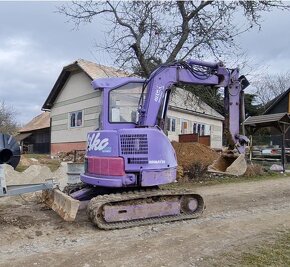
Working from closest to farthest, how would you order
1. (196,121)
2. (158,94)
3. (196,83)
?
(158,94) < (196,83) < (196,121)

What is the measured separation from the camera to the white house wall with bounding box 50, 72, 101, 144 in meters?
25.4

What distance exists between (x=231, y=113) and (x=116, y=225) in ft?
12.3

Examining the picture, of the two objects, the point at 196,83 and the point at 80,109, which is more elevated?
the point at 80,109

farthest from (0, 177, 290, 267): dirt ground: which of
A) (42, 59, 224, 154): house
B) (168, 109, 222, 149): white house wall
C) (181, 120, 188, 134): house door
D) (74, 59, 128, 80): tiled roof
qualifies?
(181, 120, 188, 134): house door

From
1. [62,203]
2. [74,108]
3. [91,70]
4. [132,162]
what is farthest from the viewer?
[74,108]

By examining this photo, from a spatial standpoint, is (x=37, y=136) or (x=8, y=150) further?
(x=37, y=136)

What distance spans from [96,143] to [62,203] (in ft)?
3.92

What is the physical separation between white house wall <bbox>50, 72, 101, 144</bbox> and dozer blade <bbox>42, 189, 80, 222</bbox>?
16033mm

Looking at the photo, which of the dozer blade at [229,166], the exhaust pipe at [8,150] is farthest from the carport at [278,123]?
the exhaust pipe at [8,150]

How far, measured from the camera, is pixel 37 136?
130ft

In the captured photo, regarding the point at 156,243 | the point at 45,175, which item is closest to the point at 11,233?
the point at 156,243

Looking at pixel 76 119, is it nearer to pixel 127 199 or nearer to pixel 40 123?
pixel 40 123

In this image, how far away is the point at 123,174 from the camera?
269 inches

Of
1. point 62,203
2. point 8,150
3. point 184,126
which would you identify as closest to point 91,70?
point 184,126
